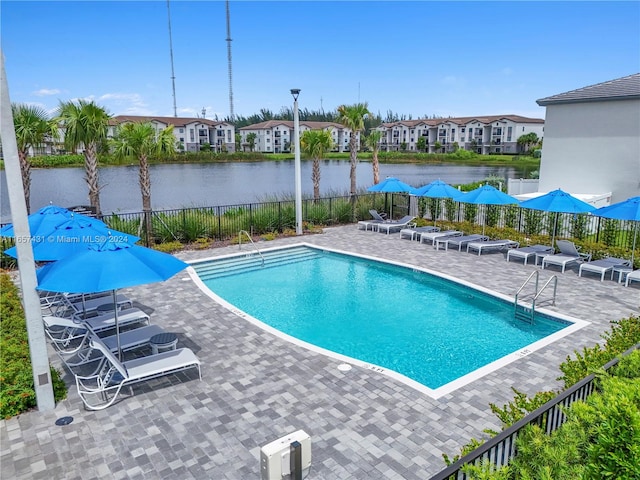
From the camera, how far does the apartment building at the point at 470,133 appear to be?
8869 cm

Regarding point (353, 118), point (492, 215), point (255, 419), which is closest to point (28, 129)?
point (255, 419)

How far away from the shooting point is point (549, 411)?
4.14 m

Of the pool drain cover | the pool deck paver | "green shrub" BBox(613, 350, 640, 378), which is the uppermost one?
"green shrub" BBox(613, 350, 640, 378)

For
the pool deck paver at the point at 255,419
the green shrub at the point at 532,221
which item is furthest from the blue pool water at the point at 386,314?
the green shrub at the point at 532,221

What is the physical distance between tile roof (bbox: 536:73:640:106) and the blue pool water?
14.8 meters

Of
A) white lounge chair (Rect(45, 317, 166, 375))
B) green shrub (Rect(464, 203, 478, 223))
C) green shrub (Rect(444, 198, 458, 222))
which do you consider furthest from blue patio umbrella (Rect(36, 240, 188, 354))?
green shrub (Rect(444, 198, 458, 222))

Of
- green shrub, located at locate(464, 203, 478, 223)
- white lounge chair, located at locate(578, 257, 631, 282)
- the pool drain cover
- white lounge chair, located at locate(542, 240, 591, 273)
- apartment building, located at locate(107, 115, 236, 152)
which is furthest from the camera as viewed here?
apartment building, located at locate(107, 115, 236, 152)

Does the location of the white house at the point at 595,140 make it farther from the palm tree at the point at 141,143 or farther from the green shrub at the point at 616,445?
the green shrub at the point at 616,445

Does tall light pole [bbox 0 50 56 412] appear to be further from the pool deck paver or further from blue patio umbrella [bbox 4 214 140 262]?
blue patio umbrella [bbox 4 214 140 262]

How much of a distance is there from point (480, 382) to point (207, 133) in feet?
312

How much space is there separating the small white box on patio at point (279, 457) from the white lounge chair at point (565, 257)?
1221cm

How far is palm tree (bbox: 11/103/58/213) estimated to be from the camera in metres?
14.2

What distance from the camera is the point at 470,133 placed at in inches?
3703

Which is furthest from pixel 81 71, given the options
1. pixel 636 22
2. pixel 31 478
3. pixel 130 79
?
pixel 31 478
